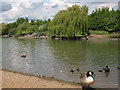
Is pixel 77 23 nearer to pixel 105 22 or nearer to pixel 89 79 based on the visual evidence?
pixel 105 22

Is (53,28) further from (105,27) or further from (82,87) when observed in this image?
(82,87)

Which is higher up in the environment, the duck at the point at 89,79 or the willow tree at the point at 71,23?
the willow tree at the point at 71,23

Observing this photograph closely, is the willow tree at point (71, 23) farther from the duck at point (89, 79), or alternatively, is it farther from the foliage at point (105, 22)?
the duck at point (89, 79)

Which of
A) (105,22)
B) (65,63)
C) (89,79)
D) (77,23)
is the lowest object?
(65,63)

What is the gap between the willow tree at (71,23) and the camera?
2462 inches

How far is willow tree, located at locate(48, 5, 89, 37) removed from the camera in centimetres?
6253

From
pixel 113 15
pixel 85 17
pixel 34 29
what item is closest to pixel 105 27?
pixel 113 15

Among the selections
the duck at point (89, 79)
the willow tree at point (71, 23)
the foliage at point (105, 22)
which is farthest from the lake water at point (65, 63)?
the foliage at point (105, 22)

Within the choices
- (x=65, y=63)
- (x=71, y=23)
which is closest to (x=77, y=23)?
(x=71, y=23)

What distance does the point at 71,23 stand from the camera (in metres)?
63.0

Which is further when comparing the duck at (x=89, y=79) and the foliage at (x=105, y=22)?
the foliage at (x=105, y=22)

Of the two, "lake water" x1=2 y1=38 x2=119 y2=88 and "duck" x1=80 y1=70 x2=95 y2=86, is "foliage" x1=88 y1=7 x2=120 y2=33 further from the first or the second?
"duck" x1=80 y1=70 x2=95 y2=86

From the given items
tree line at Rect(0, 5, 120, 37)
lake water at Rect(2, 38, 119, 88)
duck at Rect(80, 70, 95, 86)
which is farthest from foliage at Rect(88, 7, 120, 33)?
duck at Rect(80, 70, 95, 86)

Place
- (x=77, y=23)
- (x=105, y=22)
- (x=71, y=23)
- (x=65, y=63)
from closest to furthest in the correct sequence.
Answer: (x=65, y=63) → (x=77, y=23) → (x=71, y=23) → (x=105, y=22)
